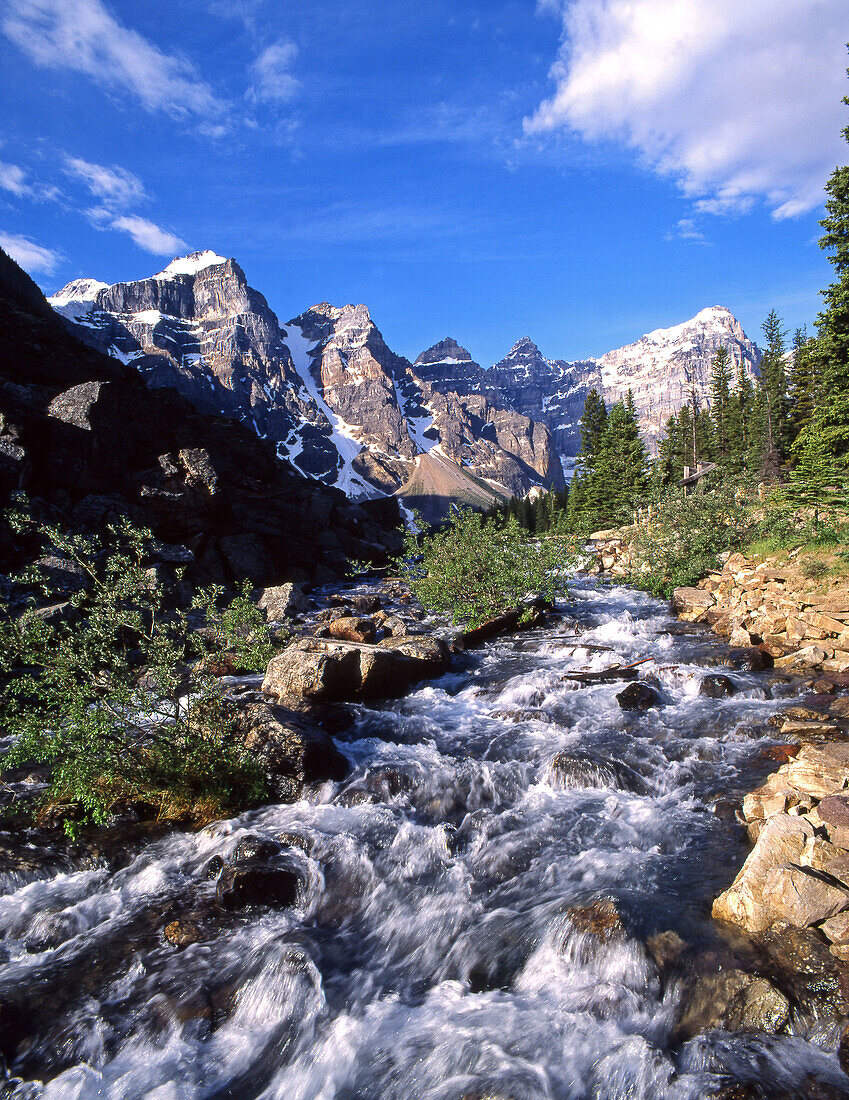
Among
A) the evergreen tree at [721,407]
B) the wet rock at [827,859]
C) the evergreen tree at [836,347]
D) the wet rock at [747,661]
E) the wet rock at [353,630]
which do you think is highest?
the evergreen tree at [721,407]

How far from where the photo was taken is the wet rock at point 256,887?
6379mm

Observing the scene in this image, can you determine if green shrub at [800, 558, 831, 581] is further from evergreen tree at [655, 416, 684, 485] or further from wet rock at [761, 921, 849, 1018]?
evergreen tree at [655, 416, 684, 485]

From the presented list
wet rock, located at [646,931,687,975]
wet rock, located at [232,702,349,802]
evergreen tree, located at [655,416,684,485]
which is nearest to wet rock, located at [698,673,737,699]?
wet rock, located at [646,931,687,975]

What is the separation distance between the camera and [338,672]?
489 inches

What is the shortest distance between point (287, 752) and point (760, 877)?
22.9ft

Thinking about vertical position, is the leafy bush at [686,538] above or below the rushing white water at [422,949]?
above

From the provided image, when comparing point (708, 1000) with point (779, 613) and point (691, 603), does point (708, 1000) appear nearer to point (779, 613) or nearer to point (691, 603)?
point (779, 613)

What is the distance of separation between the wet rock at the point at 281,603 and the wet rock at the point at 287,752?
50.4ft

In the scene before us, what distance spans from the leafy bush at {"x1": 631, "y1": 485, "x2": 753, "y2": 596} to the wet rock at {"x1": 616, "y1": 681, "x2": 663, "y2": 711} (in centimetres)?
1167

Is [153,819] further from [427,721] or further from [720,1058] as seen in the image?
[720,1058]

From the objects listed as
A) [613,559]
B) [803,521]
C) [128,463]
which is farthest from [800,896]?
[128,463]

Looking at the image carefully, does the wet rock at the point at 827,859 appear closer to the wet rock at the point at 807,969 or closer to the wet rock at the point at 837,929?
the wet rock at the point at 837,929

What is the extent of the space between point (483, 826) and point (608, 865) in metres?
1.91

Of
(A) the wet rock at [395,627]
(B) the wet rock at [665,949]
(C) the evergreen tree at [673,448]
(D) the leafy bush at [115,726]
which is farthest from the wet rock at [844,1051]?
(C) the evergreen tree at [673,448]
